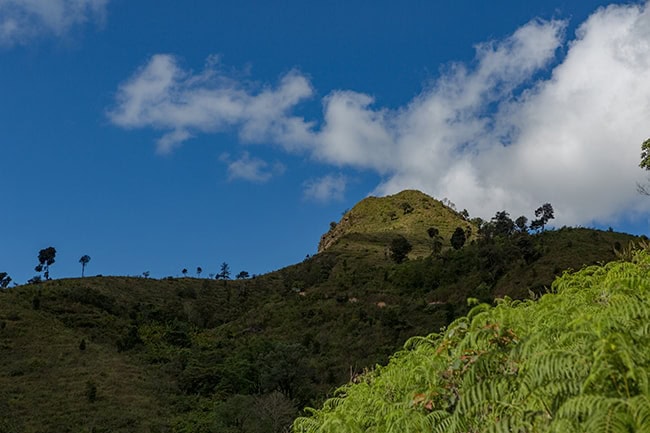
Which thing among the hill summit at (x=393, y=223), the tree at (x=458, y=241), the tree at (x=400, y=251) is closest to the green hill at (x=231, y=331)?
the tree at (x=400, y=251)

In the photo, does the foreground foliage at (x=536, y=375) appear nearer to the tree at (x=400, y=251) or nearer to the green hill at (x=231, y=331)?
the green hill at (x=231, y=331)

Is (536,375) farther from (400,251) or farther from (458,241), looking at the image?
(458,241)

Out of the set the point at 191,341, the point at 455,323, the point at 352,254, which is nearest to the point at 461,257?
the point at 352,254

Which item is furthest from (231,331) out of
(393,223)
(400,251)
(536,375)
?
(393,223)

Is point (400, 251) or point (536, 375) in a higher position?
point (400, 251)

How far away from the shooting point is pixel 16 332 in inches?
2041

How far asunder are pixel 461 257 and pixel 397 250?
45.0 ft

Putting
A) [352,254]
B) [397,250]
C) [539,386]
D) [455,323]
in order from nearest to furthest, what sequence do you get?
[539,386] → [455,323] → [397,250] → [352,254]

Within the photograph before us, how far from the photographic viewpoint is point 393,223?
12569 cm

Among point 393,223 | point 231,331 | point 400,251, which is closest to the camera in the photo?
point 231,331

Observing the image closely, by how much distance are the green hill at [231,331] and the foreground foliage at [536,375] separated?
59.8 ft

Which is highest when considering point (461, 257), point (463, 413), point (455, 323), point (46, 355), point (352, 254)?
point (352, 254)

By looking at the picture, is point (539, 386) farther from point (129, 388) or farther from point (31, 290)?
point (31, 290)

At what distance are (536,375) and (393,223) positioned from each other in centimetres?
12319
